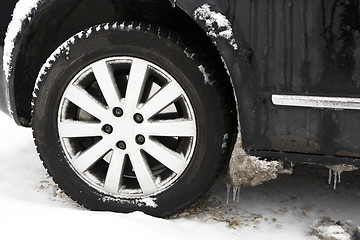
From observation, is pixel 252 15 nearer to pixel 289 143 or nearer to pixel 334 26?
pixel 334 26

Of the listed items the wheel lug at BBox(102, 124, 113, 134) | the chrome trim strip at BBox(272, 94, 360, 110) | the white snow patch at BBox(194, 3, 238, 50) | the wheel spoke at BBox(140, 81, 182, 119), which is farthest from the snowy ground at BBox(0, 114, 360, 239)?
the white snow patch at BBox(194, 3, 238, 50)

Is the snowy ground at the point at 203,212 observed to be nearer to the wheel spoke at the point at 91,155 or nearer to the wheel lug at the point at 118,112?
the wheel spoke at the point at 91,155

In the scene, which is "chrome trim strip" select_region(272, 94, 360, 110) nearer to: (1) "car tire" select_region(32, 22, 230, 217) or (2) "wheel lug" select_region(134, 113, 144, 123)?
(1) "car tire" select_region(32, 22, 230, 217)

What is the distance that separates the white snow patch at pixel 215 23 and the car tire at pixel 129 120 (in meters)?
0.21

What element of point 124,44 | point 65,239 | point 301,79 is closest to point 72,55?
point 124,44

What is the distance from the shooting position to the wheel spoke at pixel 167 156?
7.41 ft

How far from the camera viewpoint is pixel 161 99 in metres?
2.22

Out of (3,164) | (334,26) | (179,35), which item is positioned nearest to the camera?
(334,26)

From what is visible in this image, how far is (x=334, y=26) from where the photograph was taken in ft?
6.09

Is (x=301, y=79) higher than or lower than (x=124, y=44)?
lower

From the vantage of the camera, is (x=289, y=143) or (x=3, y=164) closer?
(x=289, y=143)

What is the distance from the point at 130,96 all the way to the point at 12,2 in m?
0.76

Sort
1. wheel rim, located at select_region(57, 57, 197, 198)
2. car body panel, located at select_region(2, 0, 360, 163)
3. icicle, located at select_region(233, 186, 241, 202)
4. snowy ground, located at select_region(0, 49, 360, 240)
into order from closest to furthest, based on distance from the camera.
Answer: car body panel, located at select_region(2, 0, 360, 163), snowy ground, located at select_region(0, 49, 360, 240), wheel rim, located at select_region(57, 57, 197, 198), icicle, located at select_region(233, 186, 241, 202)

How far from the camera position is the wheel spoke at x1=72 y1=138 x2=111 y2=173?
2.32 m
